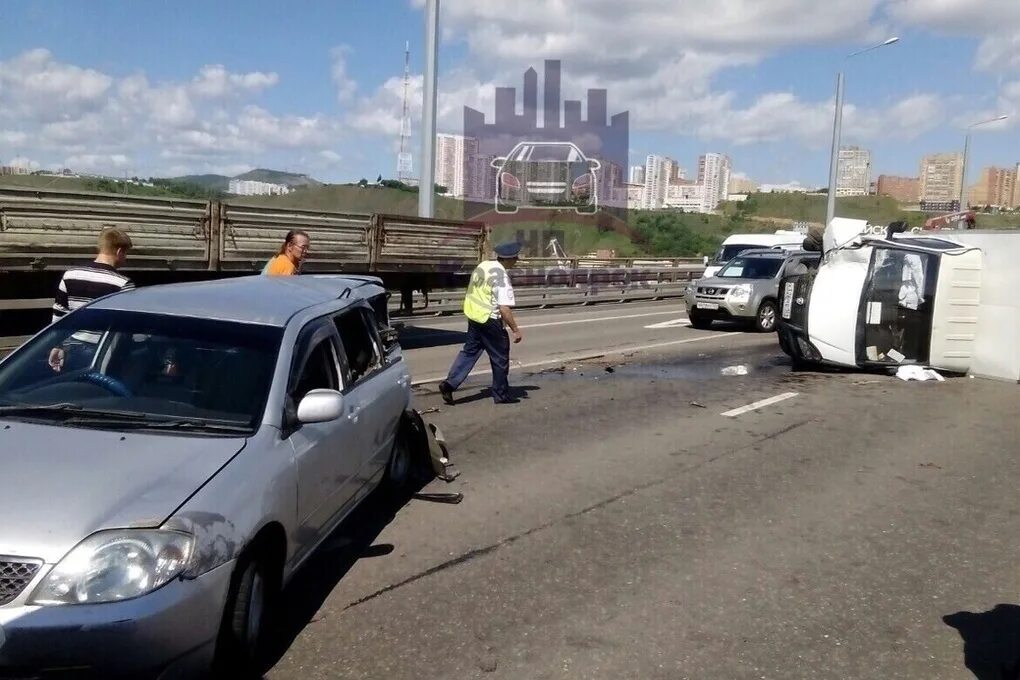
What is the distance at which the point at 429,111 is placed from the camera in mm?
18984

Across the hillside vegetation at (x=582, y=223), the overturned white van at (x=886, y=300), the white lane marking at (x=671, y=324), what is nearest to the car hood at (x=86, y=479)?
the hillside vegetation at (x=582, y=223)

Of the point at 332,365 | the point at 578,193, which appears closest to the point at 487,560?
the point at 332,365

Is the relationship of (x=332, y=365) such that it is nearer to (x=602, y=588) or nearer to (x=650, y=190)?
(x=602, y=588)

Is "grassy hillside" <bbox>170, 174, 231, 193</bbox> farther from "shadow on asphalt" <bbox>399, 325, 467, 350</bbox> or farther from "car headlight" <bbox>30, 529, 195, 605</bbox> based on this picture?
"car headlight" <bbox>30, 529, 195, 605</bbox>

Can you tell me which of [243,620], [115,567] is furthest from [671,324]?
[115,567]

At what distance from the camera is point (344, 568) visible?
207 inches

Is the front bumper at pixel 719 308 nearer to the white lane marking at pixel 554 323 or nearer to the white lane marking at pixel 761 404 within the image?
the white lane marking at pixel 554 323

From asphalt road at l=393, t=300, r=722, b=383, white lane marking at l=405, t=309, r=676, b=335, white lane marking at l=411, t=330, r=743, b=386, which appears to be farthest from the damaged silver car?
white lane marking at l=405, t=309, r=676, b=335

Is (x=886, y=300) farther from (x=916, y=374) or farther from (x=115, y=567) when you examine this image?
(x=115, y=567)

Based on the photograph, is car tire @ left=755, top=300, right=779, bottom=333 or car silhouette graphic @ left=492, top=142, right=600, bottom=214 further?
car silhouette graphic @ left=492, top=142, right=600, bottom=214

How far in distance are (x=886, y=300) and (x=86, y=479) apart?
38.7 ft

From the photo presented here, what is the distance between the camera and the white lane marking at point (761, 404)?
1048 cm

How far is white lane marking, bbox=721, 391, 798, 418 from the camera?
34.4 ft

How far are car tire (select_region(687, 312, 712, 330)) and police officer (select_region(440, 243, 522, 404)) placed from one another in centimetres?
1116
